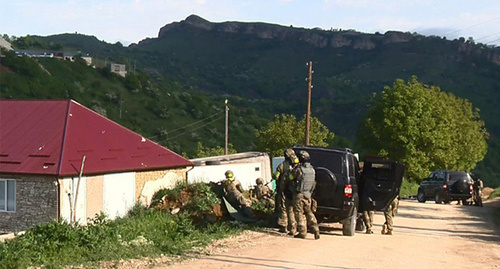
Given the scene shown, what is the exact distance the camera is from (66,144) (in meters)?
21.6

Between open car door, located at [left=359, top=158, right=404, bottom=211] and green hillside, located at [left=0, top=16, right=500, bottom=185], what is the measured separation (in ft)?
136

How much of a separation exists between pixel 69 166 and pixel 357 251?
385 inches

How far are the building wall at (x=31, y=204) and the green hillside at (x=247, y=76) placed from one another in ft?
124

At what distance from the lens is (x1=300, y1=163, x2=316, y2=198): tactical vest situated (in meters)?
15.3

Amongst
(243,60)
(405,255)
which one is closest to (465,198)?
(405,255)

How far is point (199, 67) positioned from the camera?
144m

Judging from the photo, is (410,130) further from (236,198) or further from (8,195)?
(8,195)

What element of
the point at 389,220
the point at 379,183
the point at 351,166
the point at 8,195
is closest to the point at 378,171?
the point at 379,183

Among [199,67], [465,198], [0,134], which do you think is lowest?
[465,198]

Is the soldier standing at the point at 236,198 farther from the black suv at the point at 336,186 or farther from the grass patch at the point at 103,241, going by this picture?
the black suv at the point at 336,186

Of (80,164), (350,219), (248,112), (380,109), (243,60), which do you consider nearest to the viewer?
(350,219)

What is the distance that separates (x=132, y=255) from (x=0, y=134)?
13092 millimetres

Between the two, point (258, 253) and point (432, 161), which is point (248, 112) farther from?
point (258, 253)

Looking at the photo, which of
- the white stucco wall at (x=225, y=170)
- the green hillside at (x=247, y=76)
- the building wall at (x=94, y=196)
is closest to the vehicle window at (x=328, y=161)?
the building wall at (x=94, y=196)
